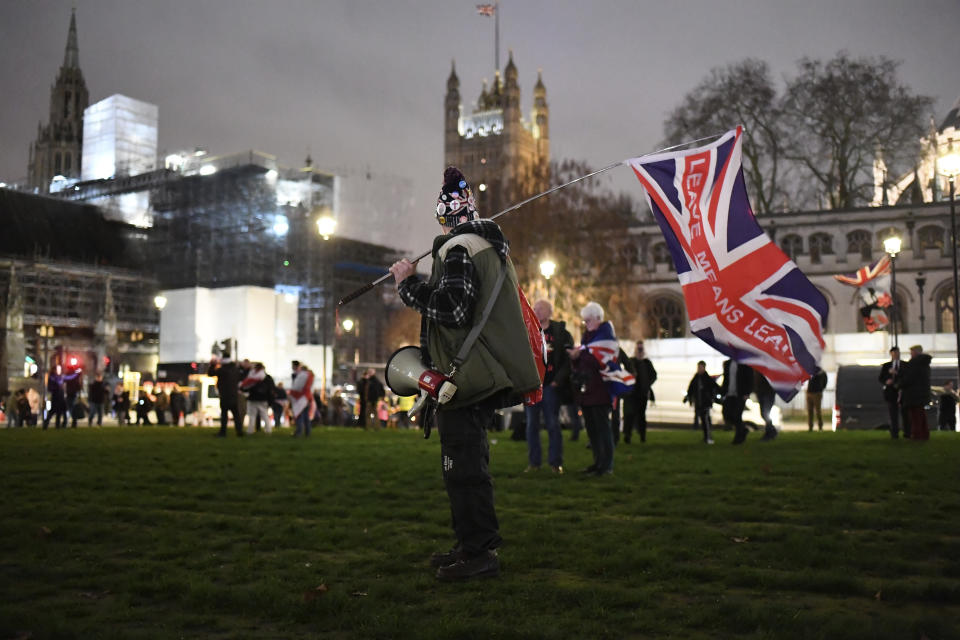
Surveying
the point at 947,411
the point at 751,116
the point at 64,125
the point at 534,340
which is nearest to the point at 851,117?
the point at 751,116

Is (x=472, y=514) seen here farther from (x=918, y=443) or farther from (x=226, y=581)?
(x=918, y=443)

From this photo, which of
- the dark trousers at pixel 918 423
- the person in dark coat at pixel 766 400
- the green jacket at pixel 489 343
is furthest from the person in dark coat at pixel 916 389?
the green jacket at pixel 489 343

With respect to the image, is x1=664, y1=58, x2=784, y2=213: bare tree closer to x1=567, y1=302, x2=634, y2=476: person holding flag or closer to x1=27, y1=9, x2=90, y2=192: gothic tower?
x1=567, y1=302, x2=634, y2=476: person holding flag

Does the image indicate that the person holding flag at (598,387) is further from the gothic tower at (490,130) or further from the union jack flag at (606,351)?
the gothic tower at (490,130)

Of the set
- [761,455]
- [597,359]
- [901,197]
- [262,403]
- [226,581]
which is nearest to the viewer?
[226,581]

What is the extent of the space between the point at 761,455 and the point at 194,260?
181 ft

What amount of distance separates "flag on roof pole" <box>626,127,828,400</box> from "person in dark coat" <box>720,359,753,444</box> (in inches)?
279

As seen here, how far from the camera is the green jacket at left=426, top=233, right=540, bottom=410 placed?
17.2 ft

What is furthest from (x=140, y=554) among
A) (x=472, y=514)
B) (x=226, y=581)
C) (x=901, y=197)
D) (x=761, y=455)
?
(x=901, y=197)

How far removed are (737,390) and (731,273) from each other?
7796 millimetres

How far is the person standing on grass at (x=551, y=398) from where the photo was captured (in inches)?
439

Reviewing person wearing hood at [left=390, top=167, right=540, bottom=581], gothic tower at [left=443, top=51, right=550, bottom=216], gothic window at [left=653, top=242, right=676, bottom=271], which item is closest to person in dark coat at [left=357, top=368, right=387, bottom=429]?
person wearing hood at [left=390, top=167, right=540, bottom=581]

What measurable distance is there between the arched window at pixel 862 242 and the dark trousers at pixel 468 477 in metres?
62.1

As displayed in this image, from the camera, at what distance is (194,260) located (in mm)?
63938
